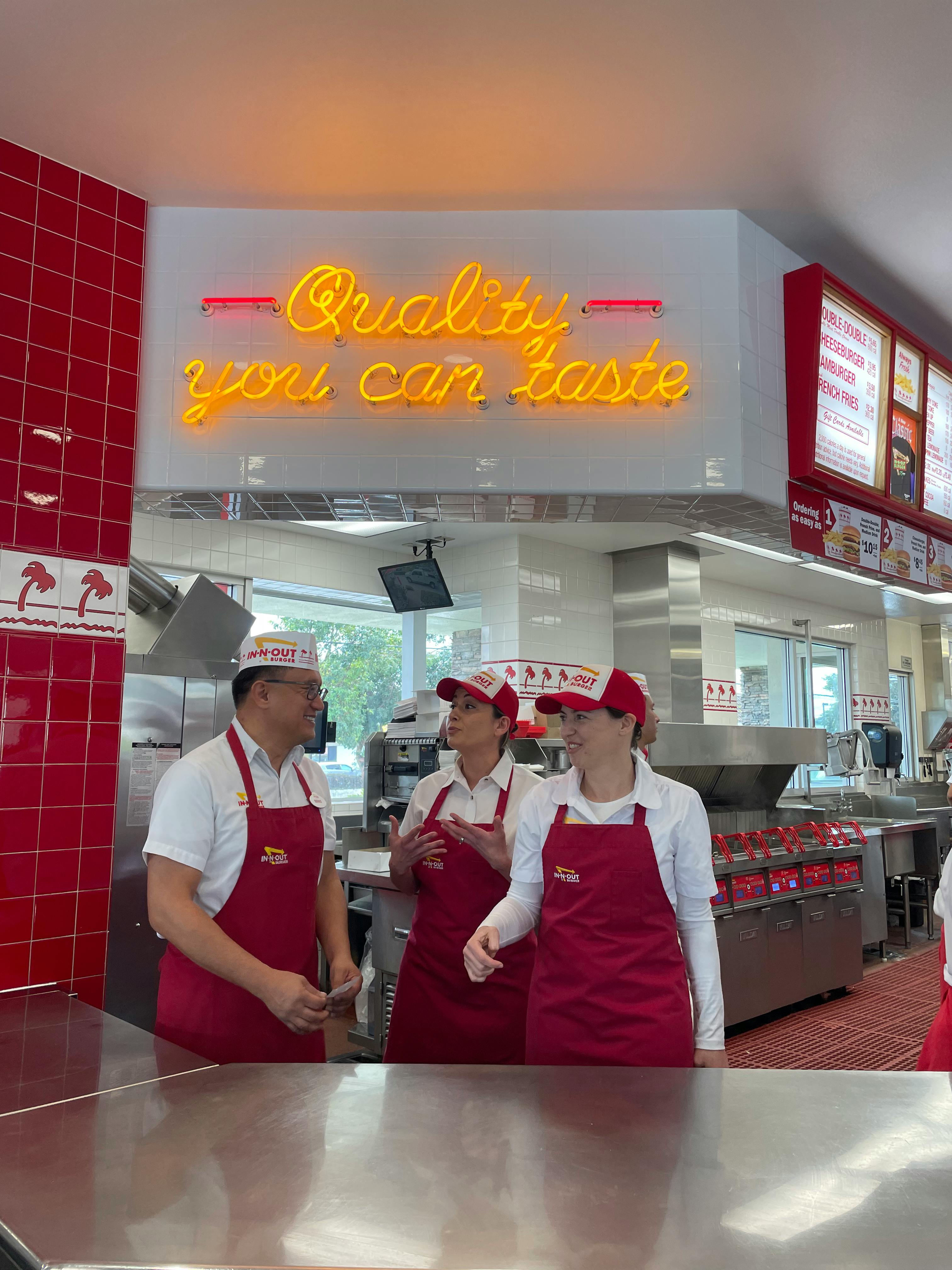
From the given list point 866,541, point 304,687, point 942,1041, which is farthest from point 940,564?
point 304,687

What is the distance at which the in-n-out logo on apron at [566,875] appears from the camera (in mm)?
2338

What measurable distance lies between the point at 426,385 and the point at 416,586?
3942mm

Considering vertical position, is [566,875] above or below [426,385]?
below

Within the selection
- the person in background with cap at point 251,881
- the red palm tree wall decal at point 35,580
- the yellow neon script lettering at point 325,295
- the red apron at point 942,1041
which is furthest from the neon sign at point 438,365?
the red apron at point 942,1041

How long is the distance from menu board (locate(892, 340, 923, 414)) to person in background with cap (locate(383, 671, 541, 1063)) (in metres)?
2.66

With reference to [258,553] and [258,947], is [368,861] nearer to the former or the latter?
[258,947]

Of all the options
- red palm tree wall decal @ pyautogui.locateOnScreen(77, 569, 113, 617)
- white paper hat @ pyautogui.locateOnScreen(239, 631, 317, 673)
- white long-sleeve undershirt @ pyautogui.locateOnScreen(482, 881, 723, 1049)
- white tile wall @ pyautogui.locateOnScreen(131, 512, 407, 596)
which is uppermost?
white tile wall @ pyautogui.locateOnScreen(131, 512, 407, 596)

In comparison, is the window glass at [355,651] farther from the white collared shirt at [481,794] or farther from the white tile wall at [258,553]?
Answer: the white collared shirt at [481,794]

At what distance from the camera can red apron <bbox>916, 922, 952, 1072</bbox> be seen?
2594mm

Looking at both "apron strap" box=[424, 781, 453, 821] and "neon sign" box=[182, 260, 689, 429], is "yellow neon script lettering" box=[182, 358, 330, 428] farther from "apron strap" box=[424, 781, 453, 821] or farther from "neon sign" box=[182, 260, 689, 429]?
"apron strap" box=[424, 781, 453, 821]

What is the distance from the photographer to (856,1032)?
206 inches

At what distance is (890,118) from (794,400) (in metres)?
1.05

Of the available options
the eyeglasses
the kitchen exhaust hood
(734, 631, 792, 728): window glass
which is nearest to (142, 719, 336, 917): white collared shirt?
the eyeglasses

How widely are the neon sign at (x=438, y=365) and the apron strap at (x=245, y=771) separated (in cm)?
139
